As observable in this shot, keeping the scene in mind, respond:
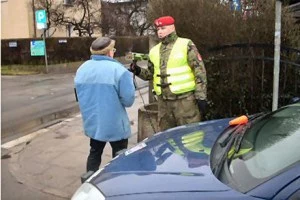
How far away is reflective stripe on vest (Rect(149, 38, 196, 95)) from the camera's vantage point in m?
4.84

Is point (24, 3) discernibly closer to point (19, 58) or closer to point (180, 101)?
point (19, 58)

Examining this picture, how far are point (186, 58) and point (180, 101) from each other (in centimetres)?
47

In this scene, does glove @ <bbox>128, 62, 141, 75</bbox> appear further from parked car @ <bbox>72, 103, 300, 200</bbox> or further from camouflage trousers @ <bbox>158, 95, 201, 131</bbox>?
parked car @ <bbox>72, 103, 300, 200</bbox>

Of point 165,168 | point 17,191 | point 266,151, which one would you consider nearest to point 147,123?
point 17,191

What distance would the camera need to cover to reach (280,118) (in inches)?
125

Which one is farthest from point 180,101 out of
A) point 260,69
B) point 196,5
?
point 196,5

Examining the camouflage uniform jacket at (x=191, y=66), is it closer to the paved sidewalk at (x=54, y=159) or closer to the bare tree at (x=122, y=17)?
the paved sidewalk at (x=54, y=159)

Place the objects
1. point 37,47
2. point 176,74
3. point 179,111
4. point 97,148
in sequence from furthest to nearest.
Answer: point 37,47, point 179,111, point 176,74, point 97,148

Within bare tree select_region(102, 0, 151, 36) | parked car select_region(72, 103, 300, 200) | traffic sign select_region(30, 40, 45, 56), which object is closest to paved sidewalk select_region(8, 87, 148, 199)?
parked car select_region(72, 103, 300, 200)

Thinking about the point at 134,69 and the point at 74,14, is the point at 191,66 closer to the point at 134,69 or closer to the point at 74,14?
the point at 134,69

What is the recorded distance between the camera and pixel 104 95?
14.7 feet

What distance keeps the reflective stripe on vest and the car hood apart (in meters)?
1.41

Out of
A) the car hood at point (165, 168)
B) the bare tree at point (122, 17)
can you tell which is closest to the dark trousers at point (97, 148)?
the car hood at point (165, 168)

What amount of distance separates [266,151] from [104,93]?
7.05ft
